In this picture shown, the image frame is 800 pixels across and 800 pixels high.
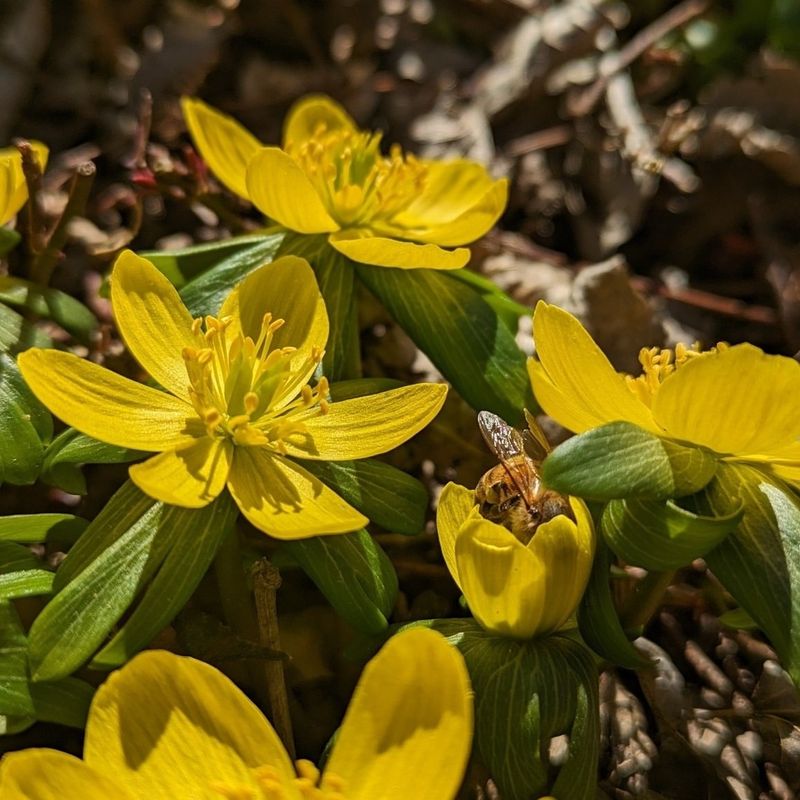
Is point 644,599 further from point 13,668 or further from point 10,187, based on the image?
point 10,187

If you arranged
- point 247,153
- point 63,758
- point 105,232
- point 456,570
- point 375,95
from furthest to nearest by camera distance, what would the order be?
point 375,95, point 105,232, point 247,153, point 456,570, point 63,758

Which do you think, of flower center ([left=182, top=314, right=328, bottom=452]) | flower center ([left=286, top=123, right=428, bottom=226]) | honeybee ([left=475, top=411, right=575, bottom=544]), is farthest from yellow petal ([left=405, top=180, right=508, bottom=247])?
honeybee ([left=475, top=411, right=575, bottom=544])

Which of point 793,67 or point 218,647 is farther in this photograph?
point 793,67

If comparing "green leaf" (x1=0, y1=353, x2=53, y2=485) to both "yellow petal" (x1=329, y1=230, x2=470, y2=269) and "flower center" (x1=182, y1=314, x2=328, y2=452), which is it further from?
"yellow petal" (x1=329, y1=230, x2=470, y2=269)

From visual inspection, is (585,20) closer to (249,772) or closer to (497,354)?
(497,354)

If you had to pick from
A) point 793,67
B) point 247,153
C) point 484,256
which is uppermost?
point 247,153

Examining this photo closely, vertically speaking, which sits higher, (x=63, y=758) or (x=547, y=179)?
(x=63, y=758)

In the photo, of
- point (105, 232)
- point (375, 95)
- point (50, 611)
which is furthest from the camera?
point (375, 95)

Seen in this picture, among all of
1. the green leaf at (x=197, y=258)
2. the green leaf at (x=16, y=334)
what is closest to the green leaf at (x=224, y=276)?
the green leaf at (x=197, y=258)

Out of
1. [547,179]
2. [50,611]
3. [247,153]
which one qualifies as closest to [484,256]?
[547,179]
